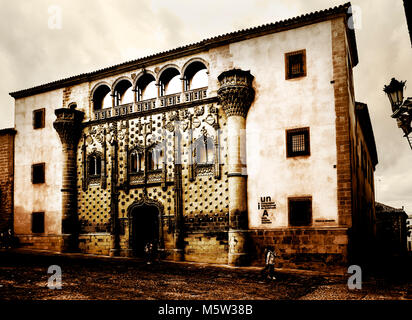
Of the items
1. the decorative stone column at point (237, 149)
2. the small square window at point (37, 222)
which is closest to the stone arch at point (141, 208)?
the decorative stone column at point (237, 149)

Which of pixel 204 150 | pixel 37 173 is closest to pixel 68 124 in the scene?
pixel 37 173

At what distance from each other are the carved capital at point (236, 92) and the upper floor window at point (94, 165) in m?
9.26

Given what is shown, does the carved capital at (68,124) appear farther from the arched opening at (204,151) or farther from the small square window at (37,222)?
the arched opening at (204,151)

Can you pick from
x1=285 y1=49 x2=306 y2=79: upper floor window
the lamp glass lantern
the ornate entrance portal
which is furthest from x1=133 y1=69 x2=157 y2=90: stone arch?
the lamp glass lantern

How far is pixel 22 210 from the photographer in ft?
93.0

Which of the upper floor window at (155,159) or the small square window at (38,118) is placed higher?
the small square window at (38,118)

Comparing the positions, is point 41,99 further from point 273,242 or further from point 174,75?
point 273,242

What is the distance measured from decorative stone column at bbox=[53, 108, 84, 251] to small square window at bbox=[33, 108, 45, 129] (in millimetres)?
2496

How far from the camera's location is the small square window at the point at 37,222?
2725cm

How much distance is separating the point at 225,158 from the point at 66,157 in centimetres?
1076

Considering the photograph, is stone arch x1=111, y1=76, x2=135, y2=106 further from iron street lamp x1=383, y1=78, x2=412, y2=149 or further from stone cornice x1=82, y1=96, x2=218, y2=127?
iron street lamp x1=383, y1=78, x2=412, y2=149

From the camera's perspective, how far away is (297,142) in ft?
65.4

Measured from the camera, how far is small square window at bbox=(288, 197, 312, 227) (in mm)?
19250

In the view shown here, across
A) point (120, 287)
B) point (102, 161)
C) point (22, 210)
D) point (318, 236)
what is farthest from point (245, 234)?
point (22, 210)
